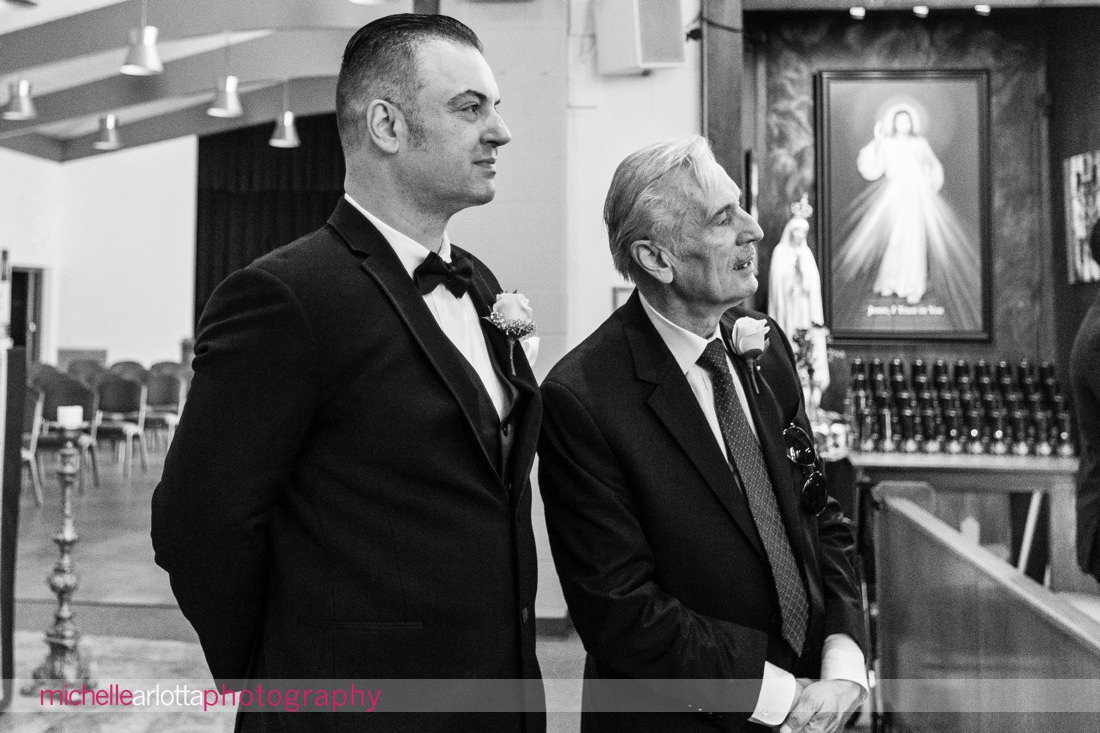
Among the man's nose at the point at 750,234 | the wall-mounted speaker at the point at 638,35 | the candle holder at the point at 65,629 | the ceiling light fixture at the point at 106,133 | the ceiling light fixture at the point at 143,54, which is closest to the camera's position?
the man's nose at the point at 750,234

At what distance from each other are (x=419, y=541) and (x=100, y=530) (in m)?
6.89

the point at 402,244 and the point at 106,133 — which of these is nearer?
the point at 402,244

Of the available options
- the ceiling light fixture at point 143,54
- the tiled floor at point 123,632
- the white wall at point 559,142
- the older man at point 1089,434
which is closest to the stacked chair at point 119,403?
the tiled floor at point 123,632

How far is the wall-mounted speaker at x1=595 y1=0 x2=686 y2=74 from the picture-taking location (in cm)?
507

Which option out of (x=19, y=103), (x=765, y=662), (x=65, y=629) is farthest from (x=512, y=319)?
(x=19, y=103)

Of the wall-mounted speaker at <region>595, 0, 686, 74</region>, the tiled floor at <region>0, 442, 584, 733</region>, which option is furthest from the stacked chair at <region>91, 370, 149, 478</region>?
the wall-mounted speaker at <region>595, 0, 686, 74</region>

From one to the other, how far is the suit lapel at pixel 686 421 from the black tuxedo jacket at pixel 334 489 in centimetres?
36

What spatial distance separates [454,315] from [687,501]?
0.46m

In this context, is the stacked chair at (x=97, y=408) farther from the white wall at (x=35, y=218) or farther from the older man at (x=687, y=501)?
the older man at (x=687, y=501)

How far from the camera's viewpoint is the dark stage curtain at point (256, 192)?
15.8m

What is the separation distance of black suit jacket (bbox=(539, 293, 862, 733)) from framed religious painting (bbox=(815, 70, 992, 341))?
485 centimetres

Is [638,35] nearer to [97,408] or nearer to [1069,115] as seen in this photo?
[1069,115]

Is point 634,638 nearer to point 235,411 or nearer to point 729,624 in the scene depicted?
point 729,624

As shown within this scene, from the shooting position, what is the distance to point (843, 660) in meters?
1.72
